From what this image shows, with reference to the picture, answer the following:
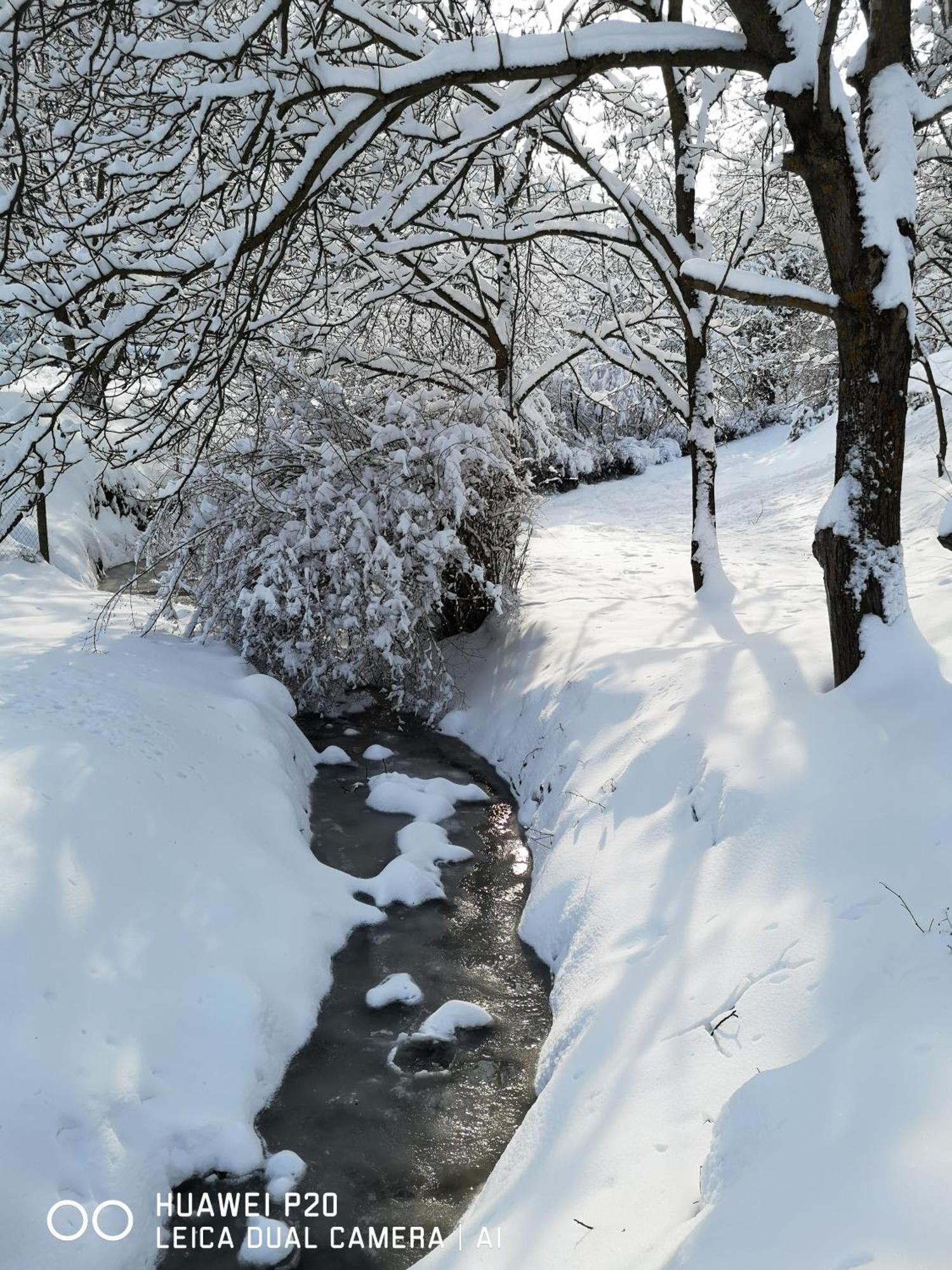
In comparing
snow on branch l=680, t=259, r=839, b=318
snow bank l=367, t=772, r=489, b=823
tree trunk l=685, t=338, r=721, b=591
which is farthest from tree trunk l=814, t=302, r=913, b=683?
snow bank l=367, t=772, r=489, b=823

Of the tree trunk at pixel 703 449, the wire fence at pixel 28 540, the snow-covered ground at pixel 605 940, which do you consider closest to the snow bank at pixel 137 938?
the snow-covered ground at pixel 605 940

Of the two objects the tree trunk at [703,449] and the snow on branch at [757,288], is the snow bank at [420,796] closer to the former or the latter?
the tree trunk at [703,449]

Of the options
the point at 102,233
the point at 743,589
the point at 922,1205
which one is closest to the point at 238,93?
the point at 102,233

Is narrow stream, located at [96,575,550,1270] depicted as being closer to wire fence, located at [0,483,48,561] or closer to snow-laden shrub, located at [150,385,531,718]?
snow-laden shrub, located at [150,385,531,718]

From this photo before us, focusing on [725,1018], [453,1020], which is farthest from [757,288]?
[453,1020]

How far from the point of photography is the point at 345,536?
8.01 m

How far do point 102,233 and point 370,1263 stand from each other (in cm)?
446

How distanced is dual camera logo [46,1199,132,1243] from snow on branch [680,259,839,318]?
4.67 metres

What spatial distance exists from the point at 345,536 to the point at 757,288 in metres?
4.43

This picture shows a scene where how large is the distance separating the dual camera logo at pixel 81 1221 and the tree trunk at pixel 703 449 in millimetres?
6300

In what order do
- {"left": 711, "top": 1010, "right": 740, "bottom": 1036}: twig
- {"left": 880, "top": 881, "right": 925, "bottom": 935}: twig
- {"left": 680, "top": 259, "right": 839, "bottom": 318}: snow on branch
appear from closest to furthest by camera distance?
{"left": 880, "top": 881, "right": 925, "bottom": 935}: twig → {"left": 711, "top": 1010, "right": 740, "bottom": 1036}: twig → {"left": 680, "top": 259, "right": 839, "bottom": 318}: snow on branch

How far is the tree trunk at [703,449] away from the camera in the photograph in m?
7.67

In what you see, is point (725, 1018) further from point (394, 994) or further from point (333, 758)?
point (333, 758)

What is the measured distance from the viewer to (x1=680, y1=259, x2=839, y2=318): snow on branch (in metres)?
4.41
